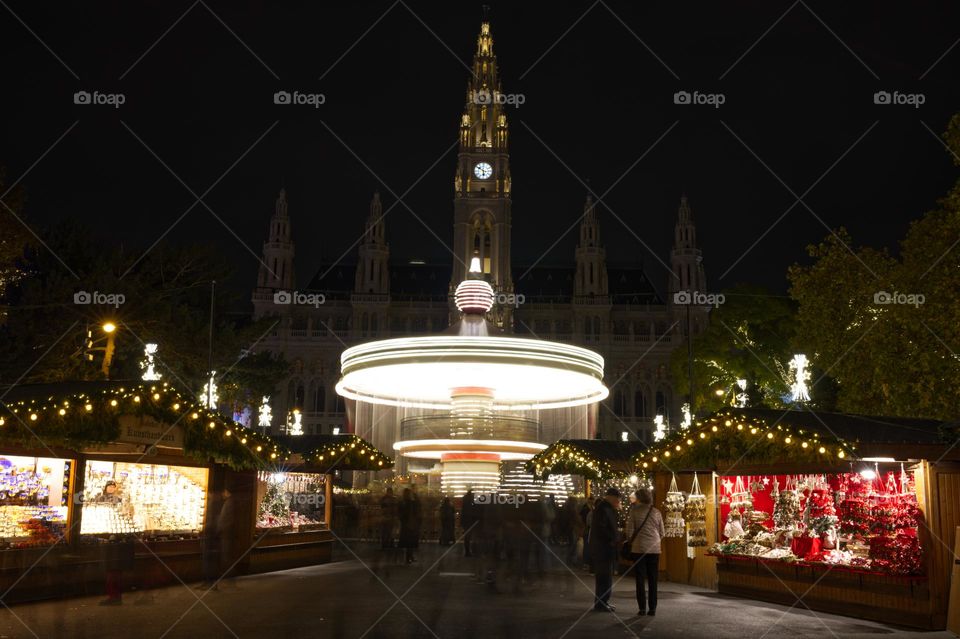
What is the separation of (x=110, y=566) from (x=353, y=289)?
72.4 m

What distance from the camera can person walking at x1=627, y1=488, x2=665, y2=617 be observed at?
10.9m

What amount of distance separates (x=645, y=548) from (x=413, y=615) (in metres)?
2.92

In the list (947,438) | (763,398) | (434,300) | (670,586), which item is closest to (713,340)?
(763,398)

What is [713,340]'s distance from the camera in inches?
1715

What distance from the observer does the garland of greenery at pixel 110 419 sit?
11.4 meters

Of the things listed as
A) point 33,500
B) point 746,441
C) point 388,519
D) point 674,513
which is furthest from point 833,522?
point 33,500

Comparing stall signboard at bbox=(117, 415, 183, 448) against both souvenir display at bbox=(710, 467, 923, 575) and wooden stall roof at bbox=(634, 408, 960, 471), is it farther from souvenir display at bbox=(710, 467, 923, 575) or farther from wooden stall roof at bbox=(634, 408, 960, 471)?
souvenir display at bbox=(710, 467, 923, 575)

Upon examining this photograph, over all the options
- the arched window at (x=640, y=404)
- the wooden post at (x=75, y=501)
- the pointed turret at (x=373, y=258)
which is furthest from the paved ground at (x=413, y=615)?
the pointed turret at (x=373, y=258)

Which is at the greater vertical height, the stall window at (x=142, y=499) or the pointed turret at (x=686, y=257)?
the pointed turret at (x=686, y=257)

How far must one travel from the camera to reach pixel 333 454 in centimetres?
1955

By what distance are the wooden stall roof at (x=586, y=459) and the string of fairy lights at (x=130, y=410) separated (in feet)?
37.2

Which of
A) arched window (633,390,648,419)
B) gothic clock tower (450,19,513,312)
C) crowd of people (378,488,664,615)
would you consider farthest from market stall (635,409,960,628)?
arched window (633,390,648,419)

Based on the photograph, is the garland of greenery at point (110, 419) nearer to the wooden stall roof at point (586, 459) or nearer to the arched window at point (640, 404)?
the wooden stall roof at point (586, 459)

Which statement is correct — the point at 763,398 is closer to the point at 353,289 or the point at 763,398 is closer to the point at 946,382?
the point at 946,382
